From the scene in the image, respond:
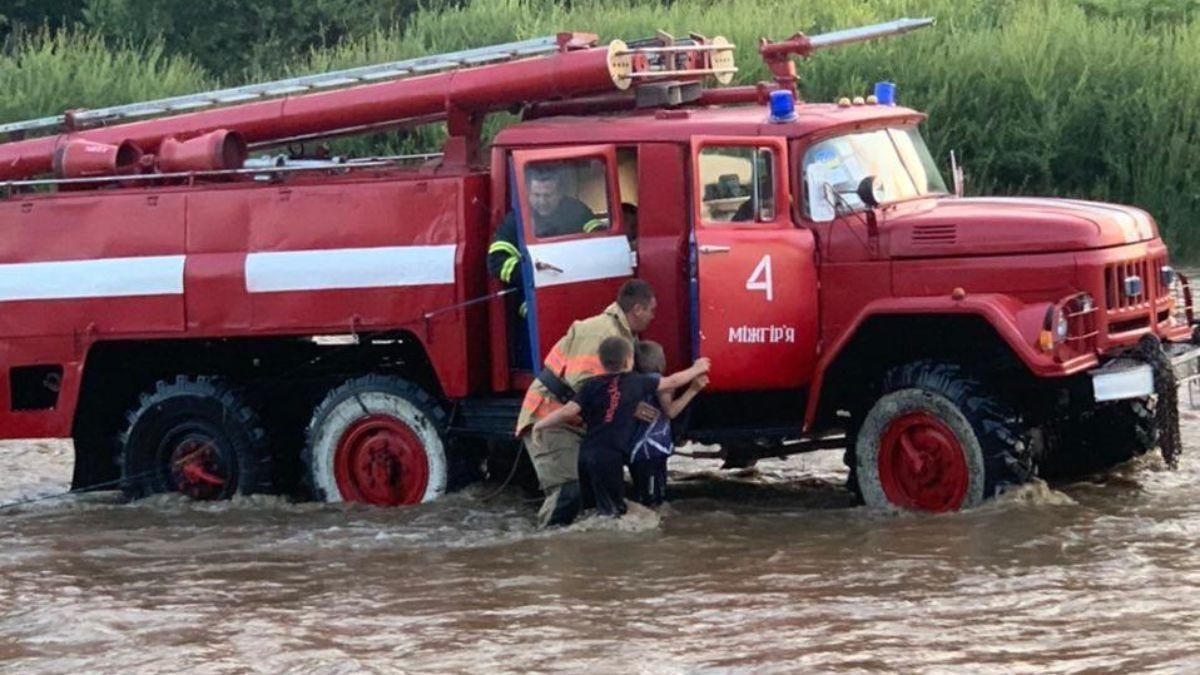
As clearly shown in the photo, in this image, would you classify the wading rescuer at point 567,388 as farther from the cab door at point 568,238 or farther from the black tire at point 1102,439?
the black tire at point 1102,439

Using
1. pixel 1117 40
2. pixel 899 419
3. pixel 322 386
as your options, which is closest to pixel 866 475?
pixel 899 419

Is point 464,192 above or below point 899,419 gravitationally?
above

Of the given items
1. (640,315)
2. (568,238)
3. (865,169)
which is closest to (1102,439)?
(865,169)

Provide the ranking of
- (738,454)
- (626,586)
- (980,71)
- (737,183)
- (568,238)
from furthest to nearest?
(980,71) < (738,454) < (568,238) < (737,183) < (626,586)

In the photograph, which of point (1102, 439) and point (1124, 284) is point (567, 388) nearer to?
point (1124, 284)

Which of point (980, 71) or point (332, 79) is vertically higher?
point (980, 71)

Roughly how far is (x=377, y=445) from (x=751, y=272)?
2.80 meters

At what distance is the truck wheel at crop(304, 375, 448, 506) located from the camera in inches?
519

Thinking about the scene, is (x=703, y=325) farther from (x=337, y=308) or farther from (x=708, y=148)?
(x=337, y=308)

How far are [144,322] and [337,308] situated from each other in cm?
135

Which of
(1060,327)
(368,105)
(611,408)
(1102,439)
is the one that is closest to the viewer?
(1060,327)

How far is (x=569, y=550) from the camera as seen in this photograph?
11773mm

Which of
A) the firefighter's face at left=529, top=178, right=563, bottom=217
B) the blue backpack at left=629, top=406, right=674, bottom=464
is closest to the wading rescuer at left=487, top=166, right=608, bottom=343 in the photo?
the firefighter's face at left=529, top=178, right=563, bottom=217

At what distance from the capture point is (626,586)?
10.8 m
